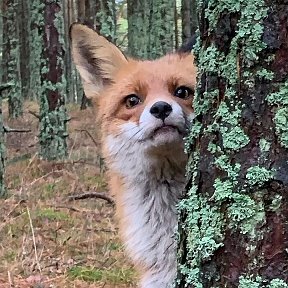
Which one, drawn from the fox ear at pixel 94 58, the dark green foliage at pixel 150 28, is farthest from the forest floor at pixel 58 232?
the dark green foliage at pixel 150 28

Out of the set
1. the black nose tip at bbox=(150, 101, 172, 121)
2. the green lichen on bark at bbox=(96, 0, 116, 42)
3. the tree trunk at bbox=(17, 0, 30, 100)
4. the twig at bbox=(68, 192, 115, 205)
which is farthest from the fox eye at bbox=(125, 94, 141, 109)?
the tree trunk at bbox=(17, 0, 30, 100)

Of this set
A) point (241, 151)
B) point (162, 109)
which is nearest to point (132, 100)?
point (162, 109)

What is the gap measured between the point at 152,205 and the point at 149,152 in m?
0.34

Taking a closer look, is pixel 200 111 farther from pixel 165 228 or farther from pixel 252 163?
pixel 165 228

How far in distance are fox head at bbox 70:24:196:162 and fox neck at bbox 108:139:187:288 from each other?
0.09 meters

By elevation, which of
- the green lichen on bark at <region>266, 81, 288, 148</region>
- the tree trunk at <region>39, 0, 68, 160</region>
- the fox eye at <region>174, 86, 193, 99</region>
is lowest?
the tree trunk at <region>39, 0, 68, 160</region>

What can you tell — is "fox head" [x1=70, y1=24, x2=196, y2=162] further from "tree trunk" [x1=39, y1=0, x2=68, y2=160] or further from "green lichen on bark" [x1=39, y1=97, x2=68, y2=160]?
"green lichen on bark" [x1=39, y1=97, x2=68, y2=160]

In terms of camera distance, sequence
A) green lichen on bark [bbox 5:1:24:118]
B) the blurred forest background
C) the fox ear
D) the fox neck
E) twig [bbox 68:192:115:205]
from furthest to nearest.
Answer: green lichen on bark [bbox 5:1:24:118] → twig [bbox 68:192:115:205] → the blurred forest background → the fox ear → the fox neck

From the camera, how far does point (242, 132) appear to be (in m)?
2.47

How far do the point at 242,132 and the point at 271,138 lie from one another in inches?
4.7

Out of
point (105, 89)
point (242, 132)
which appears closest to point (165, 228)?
point (105, 89)

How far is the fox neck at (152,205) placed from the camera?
157 inches

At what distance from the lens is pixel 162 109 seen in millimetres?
3838

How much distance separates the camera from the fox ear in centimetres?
484
